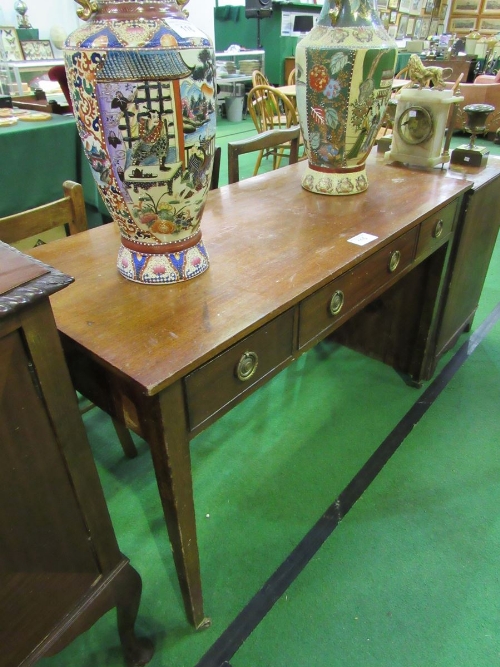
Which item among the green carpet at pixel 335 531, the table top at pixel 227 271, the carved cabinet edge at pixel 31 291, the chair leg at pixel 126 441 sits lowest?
the green carpet at pixel 335 531

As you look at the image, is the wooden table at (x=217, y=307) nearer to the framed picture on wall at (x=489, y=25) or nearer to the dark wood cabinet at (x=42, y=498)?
the dark wood cabinet at (x=42, y=498)

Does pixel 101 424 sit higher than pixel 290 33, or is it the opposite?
pixel 290 33

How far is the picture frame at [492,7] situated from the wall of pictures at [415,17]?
8 centimetres

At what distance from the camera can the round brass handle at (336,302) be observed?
0.81m

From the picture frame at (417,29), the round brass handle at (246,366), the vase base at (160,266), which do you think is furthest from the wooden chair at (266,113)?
the picture frame at (417,29)

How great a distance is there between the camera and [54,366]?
49 cm

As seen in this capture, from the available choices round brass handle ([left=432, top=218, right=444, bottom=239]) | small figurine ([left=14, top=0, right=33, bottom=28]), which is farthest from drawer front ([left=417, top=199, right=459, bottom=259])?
small figurine ([left=14, top=0, right=33, bottom=28])

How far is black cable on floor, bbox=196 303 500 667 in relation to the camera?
0.90 m

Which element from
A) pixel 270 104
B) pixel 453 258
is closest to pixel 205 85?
pixel 453 258

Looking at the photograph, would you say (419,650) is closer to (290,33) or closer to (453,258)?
(453,258)

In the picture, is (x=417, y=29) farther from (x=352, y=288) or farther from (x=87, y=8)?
(x=87, y=8)

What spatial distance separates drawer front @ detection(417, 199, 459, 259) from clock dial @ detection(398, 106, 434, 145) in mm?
252

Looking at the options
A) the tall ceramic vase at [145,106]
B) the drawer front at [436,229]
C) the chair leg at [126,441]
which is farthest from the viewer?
the chair leg at [126,441]

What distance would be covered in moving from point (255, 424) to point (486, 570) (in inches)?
26.6
